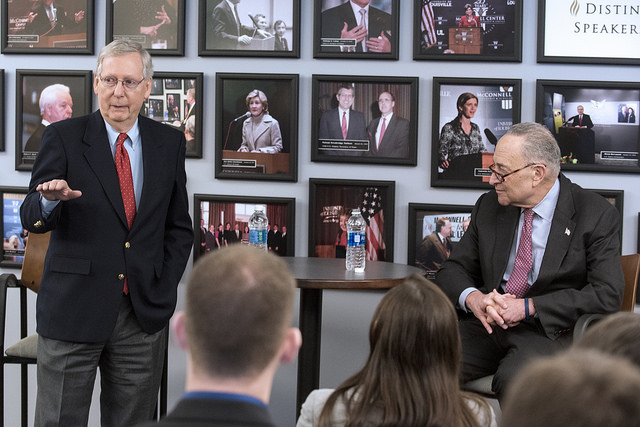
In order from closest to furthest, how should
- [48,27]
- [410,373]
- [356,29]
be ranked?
[410,373], [356,29], [48,27]

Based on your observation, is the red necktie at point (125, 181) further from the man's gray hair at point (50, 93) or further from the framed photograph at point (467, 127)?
the framed photograph at point (467, 127)

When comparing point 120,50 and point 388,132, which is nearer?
point 120,50

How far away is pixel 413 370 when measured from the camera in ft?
6.20

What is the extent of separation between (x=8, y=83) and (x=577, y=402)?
13.7ft

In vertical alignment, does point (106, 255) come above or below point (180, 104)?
below

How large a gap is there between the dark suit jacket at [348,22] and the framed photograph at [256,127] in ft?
1.12

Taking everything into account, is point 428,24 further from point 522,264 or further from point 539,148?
point 522,264

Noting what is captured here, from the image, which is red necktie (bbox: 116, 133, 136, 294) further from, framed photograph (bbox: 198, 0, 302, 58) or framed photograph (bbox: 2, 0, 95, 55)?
framed photograph (bbox: 2, 0, 95, 55)

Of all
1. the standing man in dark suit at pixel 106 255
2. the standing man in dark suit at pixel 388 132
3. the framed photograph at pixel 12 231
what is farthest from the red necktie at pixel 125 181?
the framed photograph at pixel 12 231

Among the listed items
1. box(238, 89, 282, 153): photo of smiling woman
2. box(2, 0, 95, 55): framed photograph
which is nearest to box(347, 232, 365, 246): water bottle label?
box(238, 89, 282, 153): photo of smiling woman

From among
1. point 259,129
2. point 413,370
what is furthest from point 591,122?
point 413,370

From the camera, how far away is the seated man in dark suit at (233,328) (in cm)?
126

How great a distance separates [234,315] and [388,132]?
2.88 m

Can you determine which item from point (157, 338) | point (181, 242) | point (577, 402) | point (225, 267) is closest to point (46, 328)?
point (157, 338)
